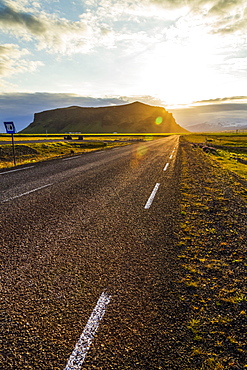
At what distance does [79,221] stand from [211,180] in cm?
649

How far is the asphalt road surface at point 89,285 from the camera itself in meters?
1.85

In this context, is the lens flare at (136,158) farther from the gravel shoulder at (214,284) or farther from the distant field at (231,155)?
the gravel shoulder at (214,284)

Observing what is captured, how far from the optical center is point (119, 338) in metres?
1.97

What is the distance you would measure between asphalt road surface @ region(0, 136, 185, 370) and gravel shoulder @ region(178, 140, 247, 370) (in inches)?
7.2

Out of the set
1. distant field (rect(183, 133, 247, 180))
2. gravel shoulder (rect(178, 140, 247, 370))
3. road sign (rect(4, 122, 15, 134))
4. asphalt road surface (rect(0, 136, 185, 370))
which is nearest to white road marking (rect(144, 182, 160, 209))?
asphalt road surface (rect(0, 136, 185, 370))

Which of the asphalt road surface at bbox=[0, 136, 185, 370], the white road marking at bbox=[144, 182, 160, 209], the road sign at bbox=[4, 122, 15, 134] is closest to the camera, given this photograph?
the asphalt road surface at bbox=[0, 136, 185, 370]

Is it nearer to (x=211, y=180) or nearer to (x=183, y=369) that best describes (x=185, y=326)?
(x=183, y=369)

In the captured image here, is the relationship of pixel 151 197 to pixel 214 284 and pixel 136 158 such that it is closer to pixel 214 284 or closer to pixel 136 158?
pixel 214 284

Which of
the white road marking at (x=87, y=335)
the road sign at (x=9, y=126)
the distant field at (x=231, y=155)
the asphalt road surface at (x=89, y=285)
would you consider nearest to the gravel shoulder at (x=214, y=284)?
the asphalt road surface at (x=89, y=285)

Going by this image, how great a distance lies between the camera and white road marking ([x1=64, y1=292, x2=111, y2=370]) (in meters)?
1.75

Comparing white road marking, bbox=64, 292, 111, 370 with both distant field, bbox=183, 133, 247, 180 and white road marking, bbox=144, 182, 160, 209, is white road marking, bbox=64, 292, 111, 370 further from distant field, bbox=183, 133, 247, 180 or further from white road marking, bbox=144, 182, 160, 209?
distant field, bbox=183, 133, 247, 180

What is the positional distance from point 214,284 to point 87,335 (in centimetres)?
164

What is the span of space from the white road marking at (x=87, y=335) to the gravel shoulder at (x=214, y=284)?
0.80 meters

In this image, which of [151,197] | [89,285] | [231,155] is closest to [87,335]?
[89,285]
